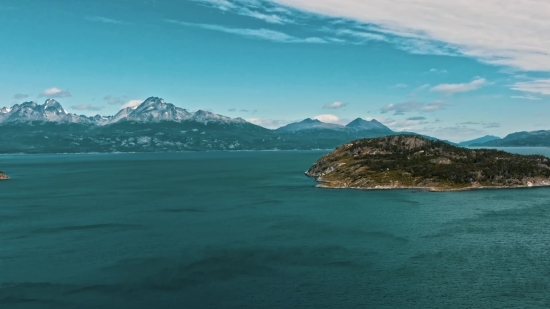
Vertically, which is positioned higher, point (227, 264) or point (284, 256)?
point (284, 256)

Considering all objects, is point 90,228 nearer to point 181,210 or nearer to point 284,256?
point 181,210

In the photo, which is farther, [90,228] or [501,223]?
[90,228]

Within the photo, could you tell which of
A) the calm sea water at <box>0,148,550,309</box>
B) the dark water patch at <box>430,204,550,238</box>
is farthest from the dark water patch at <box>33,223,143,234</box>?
the dark water patch at <box>430,204,550,238</box>

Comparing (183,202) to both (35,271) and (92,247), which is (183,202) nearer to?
(92,247)

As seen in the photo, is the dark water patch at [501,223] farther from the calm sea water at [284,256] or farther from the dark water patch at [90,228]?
the dark water patch at [90,228]

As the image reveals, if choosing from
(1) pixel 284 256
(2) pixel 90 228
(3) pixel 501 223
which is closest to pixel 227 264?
(1) pixel 284 256

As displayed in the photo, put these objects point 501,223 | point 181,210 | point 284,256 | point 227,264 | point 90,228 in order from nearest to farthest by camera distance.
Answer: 1. point 227,264
2. point 284,256
3. point 501,223
4. point 90,228
5. point 181,210

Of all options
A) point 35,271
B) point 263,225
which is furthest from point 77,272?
point 263,225

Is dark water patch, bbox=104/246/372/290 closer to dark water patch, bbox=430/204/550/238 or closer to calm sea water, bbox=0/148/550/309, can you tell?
calm sea water, bbox=0/148/550/309
